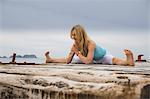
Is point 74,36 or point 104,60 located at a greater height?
point 74,36

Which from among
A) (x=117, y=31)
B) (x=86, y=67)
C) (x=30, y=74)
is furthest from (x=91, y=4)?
(x=30, y=74)

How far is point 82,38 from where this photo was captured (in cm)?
191

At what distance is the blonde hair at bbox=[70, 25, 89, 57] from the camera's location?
6.24 feet

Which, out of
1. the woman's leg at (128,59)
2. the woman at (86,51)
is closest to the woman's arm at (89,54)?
the woman at (86,51)

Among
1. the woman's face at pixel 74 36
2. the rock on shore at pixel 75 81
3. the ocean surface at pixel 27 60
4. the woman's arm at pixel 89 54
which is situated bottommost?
the rock on shore at pixel 75 81

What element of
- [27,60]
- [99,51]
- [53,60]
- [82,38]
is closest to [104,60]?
[99,51]

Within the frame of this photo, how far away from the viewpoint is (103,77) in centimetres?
173

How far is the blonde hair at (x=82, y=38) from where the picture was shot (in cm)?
190

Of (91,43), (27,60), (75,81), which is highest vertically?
(91,43)

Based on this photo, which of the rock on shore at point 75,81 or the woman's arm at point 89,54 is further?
the woman's arm at point 89,54

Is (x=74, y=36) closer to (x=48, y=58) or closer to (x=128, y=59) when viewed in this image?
(x=48, y=58)

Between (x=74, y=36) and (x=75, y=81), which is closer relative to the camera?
(x=75, y=81)

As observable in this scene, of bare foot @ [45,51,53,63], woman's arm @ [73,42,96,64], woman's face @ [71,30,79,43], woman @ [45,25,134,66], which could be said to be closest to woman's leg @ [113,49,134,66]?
woman @ [45,25,134,66]

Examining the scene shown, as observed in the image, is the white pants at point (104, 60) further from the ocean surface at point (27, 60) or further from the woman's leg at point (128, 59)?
the ocean surface at point (27, 60)
